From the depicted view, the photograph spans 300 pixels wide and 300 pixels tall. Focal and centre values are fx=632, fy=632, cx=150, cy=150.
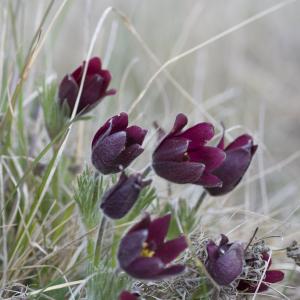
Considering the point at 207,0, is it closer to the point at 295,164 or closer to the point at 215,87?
the point at 215,87

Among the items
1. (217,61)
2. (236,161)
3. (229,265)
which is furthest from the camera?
(217,61)

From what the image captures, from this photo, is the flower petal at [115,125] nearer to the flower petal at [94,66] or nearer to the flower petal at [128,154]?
the flower petal at [128,154]

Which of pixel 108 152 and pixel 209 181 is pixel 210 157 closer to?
pixel 209 181

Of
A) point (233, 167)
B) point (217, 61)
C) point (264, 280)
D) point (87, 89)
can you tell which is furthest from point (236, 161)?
point (217, 61)

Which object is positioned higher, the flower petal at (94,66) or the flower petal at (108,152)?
the flower petal at (94,66)

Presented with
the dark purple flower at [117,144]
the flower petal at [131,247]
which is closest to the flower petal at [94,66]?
the dark purple flower at [117,144]

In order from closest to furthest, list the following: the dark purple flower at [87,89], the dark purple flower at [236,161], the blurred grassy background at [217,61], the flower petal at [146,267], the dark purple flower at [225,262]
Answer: the flower petal at [146,267] → the dark purple flower at [225,262] → the dark purple flower at [236,161] → the dark purple flower at [87,89] → the blurred grassy background at [217,61]

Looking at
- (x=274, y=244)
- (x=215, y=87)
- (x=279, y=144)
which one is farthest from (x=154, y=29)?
(x=274, y=244)
